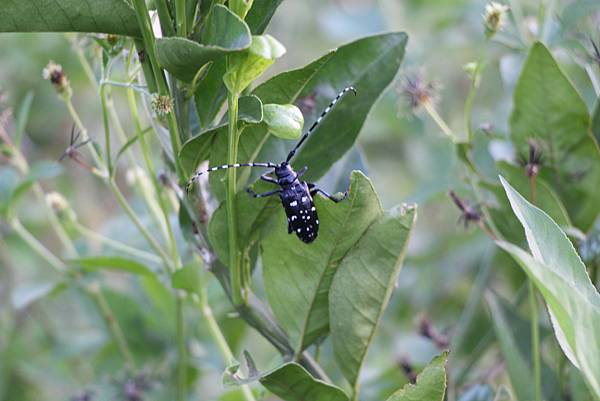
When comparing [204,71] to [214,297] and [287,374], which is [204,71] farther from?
[214,297]

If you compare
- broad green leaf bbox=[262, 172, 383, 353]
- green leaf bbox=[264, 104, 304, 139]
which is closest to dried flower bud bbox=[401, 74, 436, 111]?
broad green leaf bbox=[262, 172, 383, 353]

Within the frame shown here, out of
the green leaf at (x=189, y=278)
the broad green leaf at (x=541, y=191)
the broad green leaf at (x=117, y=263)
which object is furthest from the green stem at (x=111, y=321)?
the broad green leaf at (x=541, y=191)

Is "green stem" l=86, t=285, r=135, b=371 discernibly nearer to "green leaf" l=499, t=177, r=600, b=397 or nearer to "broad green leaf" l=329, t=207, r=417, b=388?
"broad green leaf" l=329, t=207, r=417, b=388

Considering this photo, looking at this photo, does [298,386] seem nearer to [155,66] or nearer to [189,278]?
[189,278]

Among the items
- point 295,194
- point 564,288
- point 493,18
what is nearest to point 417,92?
point 493,18

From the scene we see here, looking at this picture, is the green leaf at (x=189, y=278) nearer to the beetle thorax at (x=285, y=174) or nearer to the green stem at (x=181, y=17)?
the beetle thorax at (x=285, y=174)

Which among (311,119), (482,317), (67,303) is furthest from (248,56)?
(67,303)
